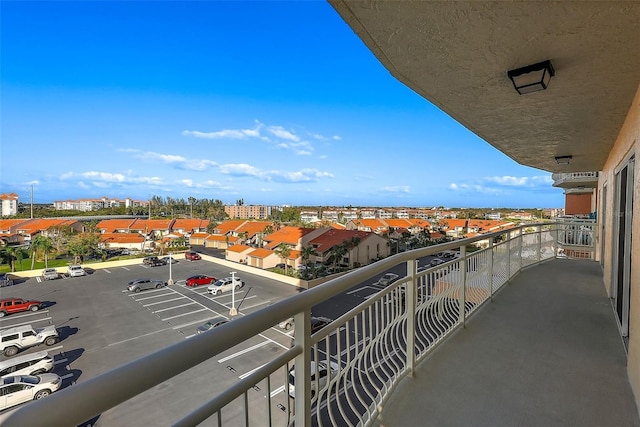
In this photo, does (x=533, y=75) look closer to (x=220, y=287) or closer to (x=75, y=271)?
(x=220, y=287)

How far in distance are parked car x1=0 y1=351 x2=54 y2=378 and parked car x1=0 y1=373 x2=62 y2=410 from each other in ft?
3.24

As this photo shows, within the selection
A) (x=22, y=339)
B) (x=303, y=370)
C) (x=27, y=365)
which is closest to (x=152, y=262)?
(x=22, y=339)

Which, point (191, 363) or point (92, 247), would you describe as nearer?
point (191, 363)

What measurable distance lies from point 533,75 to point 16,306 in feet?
84.4

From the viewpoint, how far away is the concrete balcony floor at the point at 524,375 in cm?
220

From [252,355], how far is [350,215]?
69429 millimetres

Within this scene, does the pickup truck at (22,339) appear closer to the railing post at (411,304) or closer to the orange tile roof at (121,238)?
the railing post at (411,304)

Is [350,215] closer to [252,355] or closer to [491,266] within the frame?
[252,355]

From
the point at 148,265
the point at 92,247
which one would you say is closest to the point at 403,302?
the point at 148,265

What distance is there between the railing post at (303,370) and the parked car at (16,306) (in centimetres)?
2432

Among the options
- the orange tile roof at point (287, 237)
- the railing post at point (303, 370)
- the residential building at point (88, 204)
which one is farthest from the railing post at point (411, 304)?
the residential building at point (88, 204)

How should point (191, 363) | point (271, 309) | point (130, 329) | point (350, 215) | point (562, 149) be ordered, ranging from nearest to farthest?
point (191, 363) → point (271, 309) → point (562, 149) → point (130, 329) → point (350, 215)

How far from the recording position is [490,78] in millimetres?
2689

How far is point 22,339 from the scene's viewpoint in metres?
13.2
